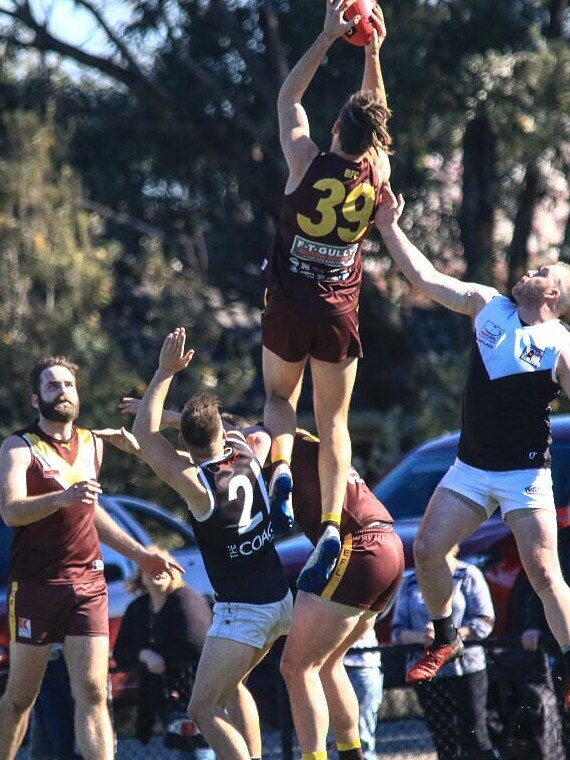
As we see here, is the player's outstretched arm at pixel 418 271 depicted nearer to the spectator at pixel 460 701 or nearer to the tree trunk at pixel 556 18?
the spectator at pixel 460 701

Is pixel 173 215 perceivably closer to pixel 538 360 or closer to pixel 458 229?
pixel 458 229

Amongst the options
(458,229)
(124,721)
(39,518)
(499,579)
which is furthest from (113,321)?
(39,518)

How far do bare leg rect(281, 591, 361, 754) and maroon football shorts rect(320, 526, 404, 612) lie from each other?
0.08 meters

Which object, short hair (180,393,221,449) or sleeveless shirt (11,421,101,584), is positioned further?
sleeveless shirt (11,421,101,584)

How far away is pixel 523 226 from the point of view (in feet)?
62.5

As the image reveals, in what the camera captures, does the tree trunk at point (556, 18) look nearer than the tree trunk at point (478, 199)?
Yes

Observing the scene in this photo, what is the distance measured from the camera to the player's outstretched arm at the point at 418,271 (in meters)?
6.79

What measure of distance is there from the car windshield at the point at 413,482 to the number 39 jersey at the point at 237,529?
346 cm

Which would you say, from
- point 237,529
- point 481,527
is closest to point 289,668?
point 237,529

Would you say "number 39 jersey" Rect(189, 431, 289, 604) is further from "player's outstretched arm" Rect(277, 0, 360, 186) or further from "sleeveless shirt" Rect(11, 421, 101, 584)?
"player's outstretched arm" Rect(277, 0, 360, 186)

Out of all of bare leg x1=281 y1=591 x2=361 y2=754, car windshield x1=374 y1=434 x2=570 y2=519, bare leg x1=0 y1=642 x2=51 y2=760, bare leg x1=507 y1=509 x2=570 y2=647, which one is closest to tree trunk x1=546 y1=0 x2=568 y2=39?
car windshield x1=374 y1=434 x2=570 y2=519

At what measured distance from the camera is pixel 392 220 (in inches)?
267

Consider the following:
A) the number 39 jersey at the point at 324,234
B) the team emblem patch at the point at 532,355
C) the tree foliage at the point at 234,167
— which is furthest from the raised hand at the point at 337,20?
the tree foliage at the point at 234,167

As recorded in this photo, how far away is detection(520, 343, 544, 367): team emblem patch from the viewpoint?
21.7 feet
